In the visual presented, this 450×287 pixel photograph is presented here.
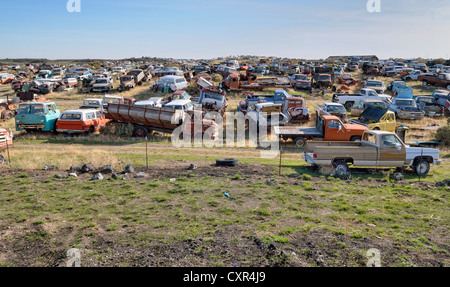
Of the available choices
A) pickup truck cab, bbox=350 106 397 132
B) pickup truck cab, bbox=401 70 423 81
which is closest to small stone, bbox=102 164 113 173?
pickup truck cab, bbox=350 106 397 132

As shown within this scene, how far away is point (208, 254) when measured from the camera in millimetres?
6785

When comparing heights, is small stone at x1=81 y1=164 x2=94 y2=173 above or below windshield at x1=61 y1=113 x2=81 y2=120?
below

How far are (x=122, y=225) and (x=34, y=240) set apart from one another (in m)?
1.94

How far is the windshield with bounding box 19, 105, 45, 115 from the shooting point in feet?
66.7

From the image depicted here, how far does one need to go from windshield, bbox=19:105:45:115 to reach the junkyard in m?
0.11

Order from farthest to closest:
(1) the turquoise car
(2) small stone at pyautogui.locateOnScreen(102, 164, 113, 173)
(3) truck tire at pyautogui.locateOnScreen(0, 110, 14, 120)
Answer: (3) truck tire at pyautogui.locateOnScreen(0, 110, 14, 120) < (1) the turquoise car < (2) small stone at pyautogui.locateOnScreen(102, 164, 113, 173)

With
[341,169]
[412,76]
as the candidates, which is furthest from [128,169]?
[412,76]

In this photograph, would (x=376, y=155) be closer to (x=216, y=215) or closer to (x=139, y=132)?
(x=216, y=215)

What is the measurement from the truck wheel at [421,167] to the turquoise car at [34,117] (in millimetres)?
20097

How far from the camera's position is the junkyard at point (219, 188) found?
7047 millimetres

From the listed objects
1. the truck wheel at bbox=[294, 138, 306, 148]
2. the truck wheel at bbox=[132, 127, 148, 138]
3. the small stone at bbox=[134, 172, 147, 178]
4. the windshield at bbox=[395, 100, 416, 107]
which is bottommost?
the small stone at bbox=[134, 172, 147, 178]

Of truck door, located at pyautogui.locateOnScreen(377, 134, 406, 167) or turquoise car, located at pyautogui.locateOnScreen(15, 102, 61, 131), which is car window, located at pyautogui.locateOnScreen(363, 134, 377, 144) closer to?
truck door, located at pyautogui.locateOnScreen(377, 134, 406, 167)

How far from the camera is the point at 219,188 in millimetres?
11367
